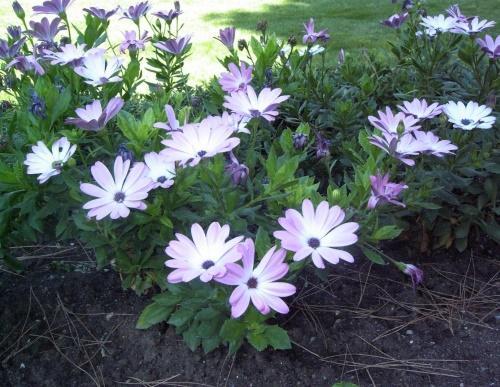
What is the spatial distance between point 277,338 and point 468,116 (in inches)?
39.0

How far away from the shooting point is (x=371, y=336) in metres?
2.00

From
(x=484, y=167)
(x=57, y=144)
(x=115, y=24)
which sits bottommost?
(x=115, y=24)

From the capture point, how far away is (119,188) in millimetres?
1557

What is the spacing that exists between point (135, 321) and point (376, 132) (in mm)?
1019

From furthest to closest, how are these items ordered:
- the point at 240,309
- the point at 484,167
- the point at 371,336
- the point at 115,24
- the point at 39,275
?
the point at 115,24, the point at 39,275, the point at 484,167, the point at 371,336, the point at 240,309

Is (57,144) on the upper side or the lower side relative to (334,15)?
upper

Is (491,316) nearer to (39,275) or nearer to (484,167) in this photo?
(484,167)

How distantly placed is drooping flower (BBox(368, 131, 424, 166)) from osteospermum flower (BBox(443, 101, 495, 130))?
1.12 ft

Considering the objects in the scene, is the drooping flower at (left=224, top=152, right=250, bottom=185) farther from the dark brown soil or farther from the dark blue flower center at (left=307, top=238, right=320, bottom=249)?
the dark brown soil

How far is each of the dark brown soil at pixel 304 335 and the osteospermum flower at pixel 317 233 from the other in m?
0.62

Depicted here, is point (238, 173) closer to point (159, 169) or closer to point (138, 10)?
point (159, 169)

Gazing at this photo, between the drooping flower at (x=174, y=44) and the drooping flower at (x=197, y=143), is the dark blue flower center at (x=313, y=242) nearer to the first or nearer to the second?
the drooping flower at (x=197, y=143)

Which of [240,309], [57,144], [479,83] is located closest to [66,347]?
[57,144]

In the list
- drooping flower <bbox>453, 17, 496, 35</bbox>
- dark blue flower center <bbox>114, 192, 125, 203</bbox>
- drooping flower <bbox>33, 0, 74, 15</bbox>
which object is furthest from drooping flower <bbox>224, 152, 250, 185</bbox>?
drooping flower <bbox>453, 17, 496, 35</bbox>
